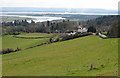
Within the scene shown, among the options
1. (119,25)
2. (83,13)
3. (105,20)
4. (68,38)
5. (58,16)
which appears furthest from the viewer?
(83,13)

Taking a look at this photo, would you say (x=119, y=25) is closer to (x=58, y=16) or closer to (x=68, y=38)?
(x=68, y=38)

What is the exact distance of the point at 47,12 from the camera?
500 ft

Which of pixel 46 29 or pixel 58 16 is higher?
pixel 58 16

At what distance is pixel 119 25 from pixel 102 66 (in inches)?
907

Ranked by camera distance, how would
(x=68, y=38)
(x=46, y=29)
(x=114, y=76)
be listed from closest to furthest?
1. (x=114, y=76)
2. (x=68, y=38)
3. (x=46, y=29)

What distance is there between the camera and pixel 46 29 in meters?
75.9

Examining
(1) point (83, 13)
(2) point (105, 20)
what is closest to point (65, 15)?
(1) point (83, 13)

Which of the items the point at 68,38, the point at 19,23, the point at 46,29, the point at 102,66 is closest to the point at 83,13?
the point at 19,23

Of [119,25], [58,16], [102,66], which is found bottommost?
[102,66]

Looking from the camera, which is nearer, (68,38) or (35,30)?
(68,38)

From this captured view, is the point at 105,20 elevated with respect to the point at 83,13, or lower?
lower

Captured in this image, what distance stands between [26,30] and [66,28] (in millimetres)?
21848

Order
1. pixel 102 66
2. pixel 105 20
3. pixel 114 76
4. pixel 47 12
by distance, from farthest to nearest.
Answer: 1. pixel 47 12
2. pixel 105 20
3. pixel 102 66
4. pixel 114 76

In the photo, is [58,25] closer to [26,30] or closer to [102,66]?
[26,30]
